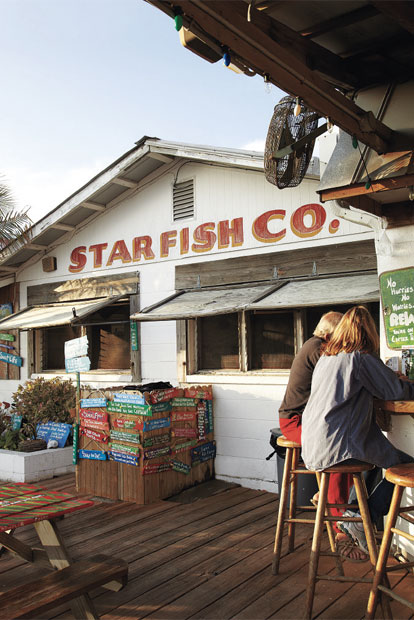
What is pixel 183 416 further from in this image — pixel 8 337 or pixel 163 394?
pixel 8 337

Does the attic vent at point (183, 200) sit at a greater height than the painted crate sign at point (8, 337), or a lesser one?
greater

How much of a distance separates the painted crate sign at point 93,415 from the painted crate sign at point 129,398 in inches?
Answer: 10.2

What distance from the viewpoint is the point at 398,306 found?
170 inches

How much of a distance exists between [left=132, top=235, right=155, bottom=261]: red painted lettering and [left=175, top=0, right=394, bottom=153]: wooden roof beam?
450cm

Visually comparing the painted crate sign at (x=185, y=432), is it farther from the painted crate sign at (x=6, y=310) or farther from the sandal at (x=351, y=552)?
the painted crate sign at (x=6, y=310)

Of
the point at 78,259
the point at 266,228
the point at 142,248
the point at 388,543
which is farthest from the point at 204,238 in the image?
the point at 388,543

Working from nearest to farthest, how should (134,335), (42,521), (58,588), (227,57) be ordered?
(227,57) → (58,588) → (42,521) → (134,335)

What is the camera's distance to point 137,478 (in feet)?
19.2

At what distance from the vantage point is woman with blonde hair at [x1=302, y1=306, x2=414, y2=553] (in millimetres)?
3236

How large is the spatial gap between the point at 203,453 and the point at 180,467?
45 centimetres

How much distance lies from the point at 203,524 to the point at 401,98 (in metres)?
4.02

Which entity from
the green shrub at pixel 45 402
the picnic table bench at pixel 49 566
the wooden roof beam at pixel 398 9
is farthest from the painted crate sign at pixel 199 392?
the wooden roof beam at pixel 398 9

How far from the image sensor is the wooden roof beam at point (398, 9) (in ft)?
8.63

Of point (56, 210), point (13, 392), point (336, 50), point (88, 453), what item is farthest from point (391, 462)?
point (13, 392)
